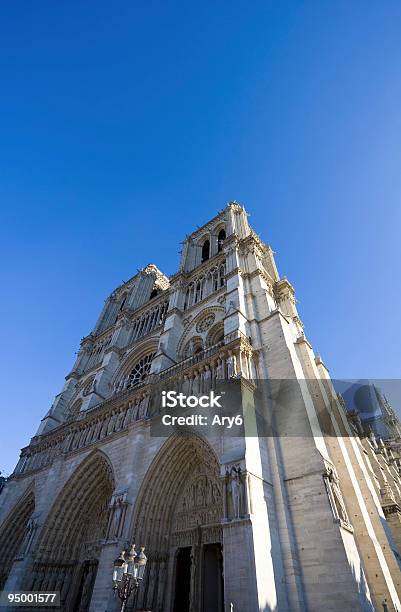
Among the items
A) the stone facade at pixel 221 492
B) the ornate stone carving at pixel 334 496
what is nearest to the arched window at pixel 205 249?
the stone facade at pixel 221 492

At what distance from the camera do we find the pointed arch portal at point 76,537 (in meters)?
11.9

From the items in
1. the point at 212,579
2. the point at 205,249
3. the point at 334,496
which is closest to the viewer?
the point at 334,496

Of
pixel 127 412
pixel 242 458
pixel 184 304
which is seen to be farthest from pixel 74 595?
pixel 184 304

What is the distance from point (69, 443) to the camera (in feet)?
50.9

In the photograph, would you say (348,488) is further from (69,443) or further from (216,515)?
(69,443)

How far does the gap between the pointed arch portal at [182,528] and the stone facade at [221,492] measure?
4 centimetres

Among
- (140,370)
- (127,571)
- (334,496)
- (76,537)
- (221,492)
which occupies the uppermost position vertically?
(140,370)

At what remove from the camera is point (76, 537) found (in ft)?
43.3

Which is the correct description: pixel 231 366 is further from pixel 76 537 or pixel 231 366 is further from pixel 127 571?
pixel 76 537

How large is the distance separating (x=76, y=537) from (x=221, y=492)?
8751 millimetres

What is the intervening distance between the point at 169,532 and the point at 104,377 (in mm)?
10256

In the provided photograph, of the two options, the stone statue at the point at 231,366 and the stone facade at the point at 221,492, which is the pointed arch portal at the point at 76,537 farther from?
the stone statue at the point at 231,366

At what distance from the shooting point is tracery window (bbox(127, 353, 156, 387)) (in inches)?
722

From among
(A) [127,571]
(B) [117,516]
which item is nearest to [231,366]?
(B) [117,516]
